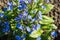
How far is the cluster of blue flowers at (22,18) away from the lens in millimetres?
3445

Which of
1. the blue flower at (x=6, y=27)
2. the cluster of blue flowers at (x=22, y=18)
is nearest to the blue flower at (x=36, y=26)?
the cluster of blue flowers at (x=22, y=18)

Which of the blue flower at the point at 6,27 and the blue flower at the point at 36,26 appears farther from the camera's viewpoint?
the blue flower at the point at 6,27

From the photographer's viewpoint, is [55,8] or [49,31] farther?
[55,8]

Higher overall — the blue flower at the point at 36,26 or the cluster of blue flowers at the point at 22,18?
the cluster of blue flowers at the point at 22,18

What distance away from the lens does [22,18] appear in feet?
11.3

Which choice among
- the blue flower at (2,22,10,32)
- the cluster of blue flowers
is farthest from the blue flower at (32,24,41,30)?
the blue flower at (2,22,10,32)

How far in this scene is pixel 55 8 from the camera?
4.17 meters

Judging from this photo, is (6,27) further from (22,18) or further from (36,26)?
(36,26)

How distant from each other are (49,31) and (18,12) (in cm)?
53

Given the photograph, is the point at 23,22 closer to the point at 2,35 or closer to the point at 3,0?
the point at 2,35

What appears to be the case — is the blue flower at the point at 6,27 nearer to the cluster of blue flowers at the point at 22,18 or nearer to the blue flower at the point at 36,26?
the cluster of blue flowers at the point at 22,18

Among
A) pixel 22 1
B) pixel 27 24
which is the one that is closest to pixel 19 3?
pixel 22 1

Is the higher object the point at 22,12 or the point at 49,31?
the point at 22,12

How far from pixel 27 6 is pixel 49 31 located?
1.58 ft
